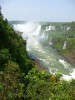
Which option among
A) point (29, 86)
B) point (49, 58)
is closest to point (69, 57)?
point (49, 58)

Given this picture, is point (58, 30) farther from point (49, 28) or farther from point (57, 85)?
point (57, 85)

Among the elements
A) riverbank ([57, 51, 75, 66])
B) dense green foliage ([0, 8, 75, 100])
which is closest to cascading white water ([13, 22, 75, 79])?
riverbank ([57, 51, 75, 66])

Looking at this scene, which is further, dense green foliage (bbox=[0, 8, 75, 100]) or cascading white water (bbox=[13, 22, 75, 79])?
cascading white water (bbox=[13, 22, 75, 79])

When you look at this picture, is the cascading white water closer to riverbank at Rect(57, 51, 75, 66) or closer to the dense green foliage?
riverbank at Rect(57, 51, 75, 66)

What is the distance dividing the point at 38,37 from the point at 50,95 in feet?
301

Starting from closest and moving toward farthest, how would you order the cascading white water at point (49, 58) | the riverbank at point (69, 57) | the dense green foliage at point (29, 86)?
1. the dense green foliage at point (29, 86)
2. the cascading white water at point (49, 58)
3. the riverbank at point (69, 57)

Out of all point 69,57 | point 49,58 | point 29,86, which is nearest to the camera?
point 29,86

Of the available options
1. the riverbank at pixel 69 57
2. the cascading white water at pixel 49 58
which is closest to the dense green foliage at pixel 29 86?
the cascading white water at pixel 49 58

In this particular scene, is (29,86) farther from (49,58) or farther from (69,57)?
(69,57)

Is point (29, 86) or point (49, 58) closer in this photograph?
point (29, 86)

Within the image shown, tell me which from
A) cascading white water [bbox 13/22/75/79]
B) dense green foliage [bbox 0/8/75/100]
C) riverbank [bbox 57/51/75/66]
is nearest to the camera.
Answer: dense green foliage [bbox 0/8/75/100]

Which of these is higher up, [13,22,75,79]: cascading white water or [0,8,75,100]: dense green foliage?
[0,8,75,100]: dense green foliage

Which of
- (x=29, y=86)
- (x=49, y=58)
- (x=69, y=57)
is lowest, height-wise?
(x=69, y=57)

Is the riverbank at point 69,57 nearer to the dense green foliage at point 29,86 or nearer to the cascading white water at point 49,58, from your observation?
the cascading white water at point 49,58
